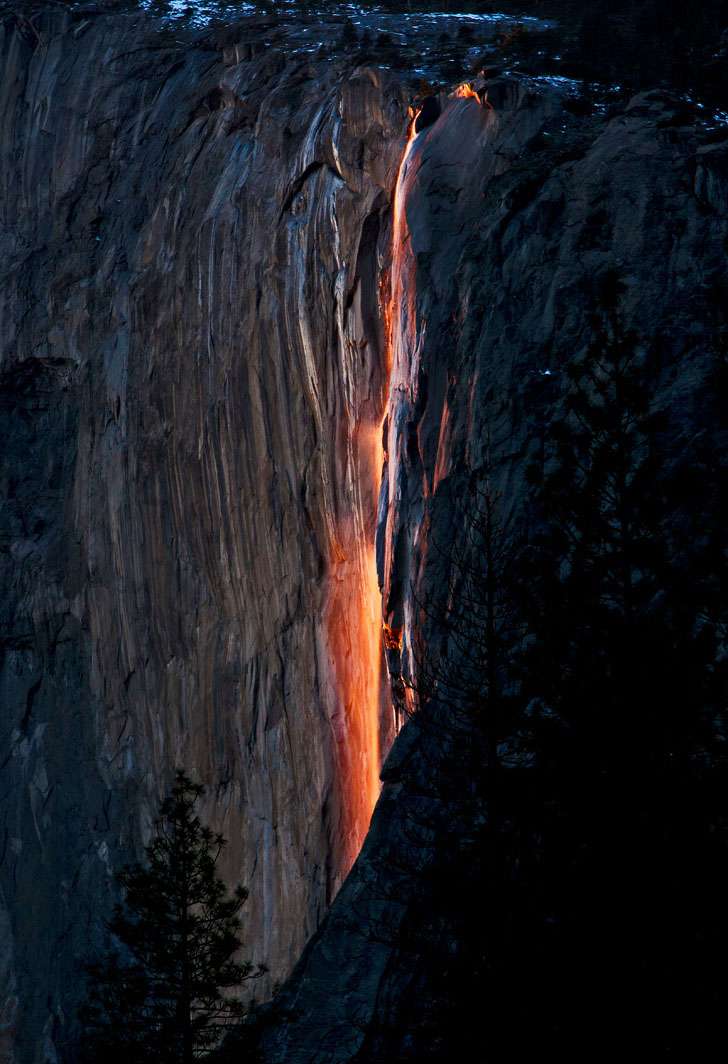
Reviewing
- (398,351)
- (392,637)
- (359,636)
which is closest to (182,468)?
(359,636)

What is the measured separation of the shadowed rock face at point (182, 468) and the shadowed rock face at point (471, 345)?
2993mm

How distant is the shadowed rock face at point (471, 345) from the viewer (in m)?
15.2

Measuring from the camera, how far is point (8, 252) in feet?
108

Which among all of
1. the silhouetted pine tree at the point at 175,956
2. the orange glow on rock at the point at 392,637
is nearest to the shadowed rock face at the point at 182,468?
the orange glow on rock at the point at 392,637

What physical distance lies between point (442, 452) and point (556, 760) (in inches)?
244

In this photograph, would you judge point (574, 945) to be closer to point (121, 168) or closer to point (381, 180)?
point (381, 180)

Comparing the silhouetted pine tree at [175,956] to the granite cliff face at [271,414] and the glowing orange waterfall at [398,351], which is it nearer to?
the granite cliff face at [271,414]

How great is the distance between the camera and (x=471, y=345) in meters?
18.2

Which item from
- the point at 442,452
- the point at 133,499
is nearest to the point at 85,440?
the point at 133,499

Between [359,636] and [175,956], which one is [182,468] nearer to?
[359,636]

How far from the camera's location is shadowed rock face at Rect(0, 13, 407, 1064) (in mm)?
23734

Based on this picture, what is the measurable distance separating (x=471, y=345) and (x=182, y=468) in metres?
10.4

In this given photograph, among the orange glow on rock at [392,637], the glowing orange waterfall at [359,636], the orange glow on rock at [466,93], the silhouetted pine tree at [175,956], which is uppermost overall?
the orange glow on rock at [466,93]

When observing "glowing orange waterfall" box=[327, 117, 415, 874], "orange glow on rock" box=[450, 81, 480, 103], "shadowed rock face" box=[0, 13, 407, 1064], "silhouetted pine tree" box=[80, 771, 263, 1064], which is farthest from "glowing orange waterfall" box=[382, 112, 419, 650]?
"silhouetted pine tree" box=[80, 771, 263, 1064]
